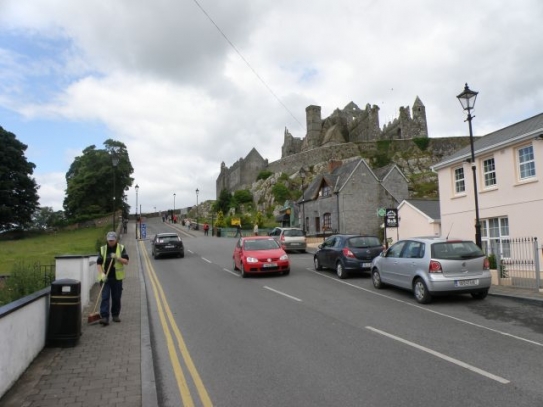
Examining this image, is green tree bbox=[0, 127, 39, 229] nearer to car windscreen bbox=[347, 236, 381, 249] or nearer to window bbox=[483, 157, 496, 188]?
car windscreen bbox=[347, 236, 381, 249]

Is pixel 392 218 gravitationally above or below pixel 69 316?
above

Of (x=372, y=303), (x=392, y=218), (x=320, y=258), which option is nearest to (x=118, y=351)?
(x=372, y=303)

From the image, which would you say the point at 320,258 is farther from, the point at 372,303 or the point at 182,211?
the point at 182,211

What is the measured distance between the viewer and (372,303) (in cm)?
1054

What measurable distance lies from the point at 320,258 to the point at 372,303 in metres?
7.24

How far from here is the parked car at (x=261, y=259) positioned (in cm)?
1561

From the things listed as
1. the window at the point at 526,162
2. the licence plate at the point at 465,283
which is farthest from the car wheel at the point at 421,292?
the window at the point at 526,162

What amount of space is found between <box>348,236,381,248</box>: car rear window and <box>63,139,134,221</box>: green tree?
51640mm

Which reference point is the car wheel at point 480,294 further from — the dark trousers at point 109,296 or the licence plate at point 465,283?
the dark trousers at point 109,296

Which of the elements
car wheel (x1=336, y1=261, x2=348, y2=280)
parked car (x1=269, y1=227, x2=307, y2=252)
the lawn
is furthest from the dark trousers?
parked car (x1=269, y1=227, x2=307, y2=252)

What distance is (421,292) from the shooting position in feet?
34.4

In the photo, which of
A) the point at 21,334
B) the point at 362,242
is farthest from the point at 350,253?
the point at 21,334

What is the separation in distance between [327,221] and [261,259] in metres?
25.0

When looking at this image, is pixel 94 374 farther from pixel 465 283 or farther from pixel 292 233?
pixel 292 233
